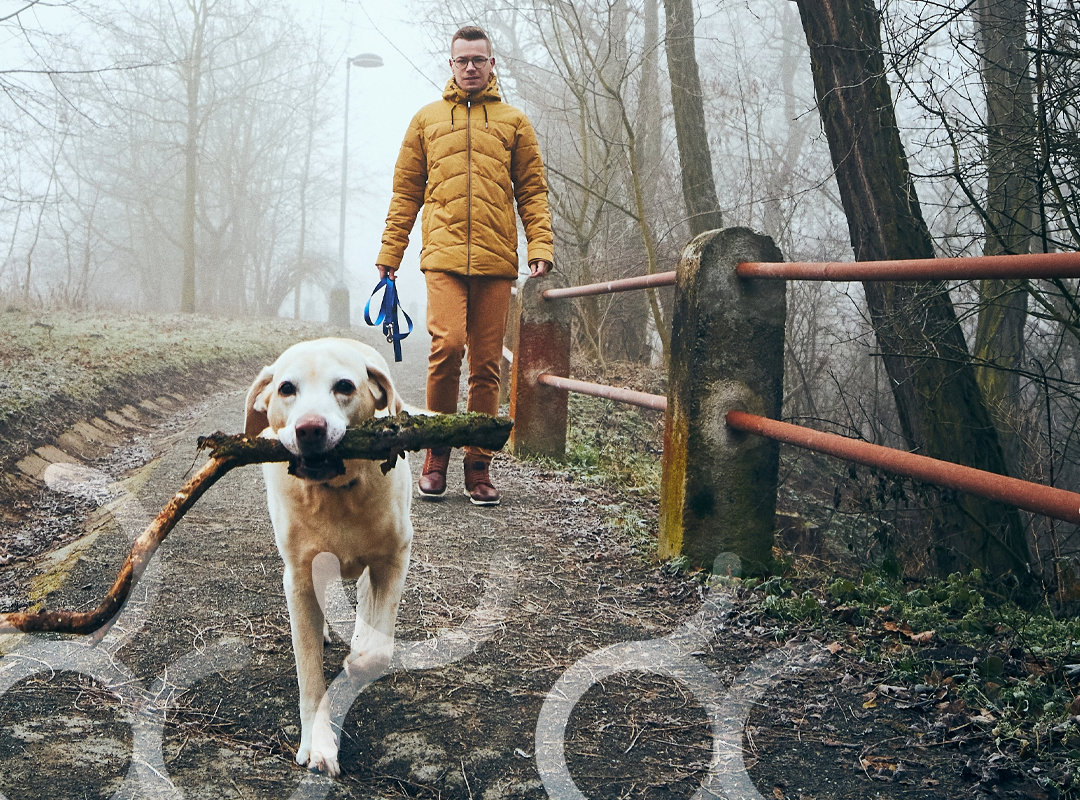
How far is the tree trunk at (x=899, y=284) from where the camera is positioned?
4297 mm

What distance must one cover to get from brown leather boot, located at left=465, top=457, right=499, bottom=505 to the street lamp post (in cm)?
2007

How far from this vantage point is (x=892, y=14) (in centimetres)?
420

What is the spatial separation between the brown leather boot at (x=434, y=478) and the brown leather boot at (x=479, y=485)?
0.52 ft

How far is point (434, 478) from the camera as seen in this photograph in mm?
4609

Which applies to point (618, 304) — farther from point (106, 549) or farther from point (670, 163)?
point (106, 549)

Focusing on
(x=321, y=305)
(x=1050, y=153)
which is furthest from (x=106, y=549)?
(x=321, y=305)

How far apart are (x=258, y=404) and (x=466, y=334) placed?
215 centimetres

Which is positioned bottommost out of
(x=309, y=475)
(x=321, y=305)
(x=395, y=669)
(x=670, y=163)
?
(x=395, y=669)

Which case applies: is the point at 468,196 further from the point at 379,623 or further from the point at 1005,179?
the point at 1005,179

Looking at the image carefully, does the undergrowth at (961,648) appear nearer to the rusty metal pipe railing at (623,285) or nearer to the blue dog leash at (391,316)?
the rusty metal pipe railing at (623,285)

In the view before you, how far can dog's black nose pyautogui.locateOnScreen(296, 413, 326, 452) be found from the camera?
1.89m

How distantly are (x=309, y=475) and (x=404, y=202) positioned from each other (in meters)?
2.75

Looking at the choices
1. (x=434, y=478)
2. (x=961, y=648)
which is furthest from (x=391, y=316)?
(x=961, y=648)

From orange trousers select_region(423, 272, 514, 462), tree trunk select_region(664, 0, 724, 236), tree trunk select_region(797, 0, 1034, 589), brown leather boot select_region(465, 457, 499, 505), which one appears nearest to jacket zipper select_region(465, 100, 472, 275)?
orange trousers select_region(423, 272, 514, 462)
